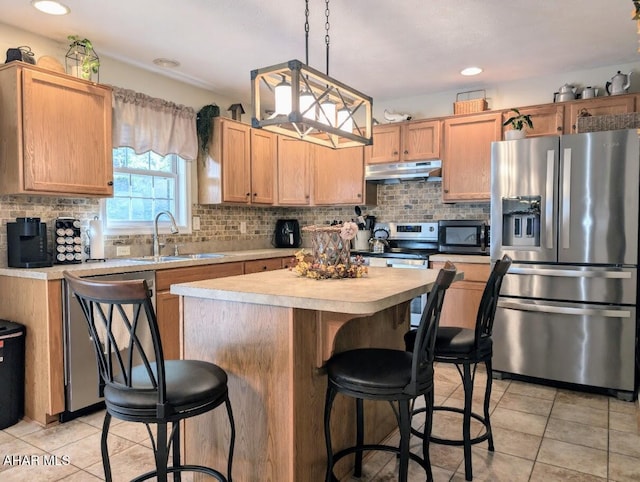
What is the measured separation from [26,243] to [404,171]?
3187 mm

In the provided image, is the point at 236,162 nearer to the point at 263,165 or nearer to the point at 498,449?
the point at 263,165

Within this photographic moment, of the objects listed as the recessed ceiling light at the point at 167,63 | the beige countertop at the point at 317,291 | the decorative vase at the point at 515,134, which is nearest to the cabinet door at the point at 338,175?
the decorative vase at the point at 515,134

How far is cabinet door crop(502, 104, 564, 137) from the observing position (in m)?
3.79

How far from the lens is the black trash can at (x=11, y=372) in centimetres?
266

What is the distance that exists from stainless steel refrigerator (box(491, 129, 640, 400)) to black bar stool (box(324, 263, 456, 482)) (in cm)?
186

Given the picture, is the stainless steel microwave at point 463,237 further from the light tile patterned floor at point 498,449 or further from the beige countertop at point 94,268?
the beige countertop at point 94,268

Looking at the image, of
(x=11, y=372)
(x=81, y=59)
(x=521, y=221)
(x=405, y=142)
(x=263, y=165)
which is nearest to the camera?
(x=11, y=372)

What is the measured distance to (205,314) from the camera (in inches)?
76.6

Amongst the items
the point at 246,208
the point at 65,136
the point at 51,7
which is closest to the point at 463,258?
the point at 246,208

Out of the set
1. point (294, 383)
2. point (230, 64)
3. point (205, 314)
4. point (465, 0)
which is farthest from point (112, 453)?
point (465, 0)

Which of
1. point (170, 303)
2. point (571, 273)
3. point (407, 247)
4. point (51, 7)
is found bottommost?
point (170, 303)

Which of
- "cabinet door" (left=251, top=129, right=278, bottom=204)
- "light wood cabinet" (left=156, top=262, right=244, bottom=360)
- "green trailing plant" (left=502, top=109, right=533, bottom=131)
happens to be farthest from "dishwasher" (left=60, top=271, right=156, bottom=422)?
"green trailing plant" (left=502, top=109, right=533, bottom=131)

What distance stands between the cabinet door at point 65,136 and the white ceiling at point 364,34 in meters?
0.44

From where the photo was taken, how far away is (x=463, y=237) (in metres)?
4.17
